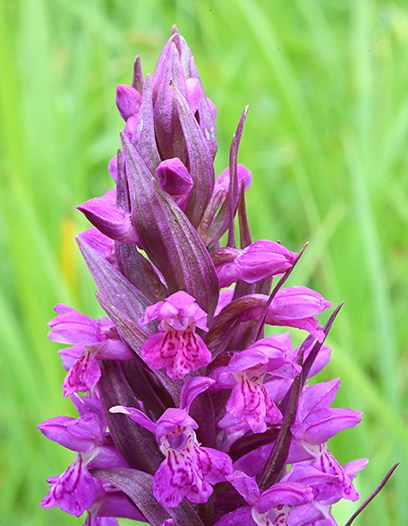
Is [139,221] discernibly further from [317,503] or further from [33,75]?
[33,75]

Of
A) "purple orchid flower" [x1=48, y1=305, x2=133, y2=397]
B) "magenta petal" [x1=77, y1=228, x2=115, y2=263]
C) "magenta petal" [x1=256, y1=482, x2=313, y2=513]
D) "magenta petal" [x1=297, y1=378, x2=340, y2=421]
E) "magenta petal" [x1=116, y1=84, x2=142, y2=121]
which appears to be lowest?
"magenta petal" [x1=256, y1=482, x2=313, y2=513]

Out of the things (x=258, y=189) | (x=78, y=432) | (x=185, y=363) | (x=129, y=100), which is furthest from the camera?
(x=258, y=189)

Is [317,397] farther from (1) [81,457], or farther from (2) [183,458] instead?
(1) [81,457]

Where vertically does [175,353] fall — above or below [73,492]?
above

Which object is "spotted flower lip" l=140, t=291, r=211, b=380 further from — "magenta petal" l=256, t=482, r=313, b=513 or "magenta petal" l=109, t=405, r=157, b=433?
"magenta petal" l=256, t=482, r=313, b=513

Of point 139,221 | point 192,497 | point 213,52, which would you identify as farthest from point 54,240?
point 213,52

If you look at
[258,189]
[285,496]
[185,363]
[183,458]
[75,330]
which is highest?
[258,189]

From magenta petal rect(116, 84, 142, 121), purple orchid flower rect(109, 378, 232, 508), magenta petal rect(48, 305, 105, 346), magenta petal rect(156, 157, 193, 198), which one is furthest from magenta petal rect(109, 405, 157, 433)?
magenta petal rect(116, 84, 142, 121)

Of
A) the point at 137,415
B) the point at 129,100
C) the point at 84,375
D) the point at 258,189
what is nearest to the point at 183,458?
the point at 137,415
